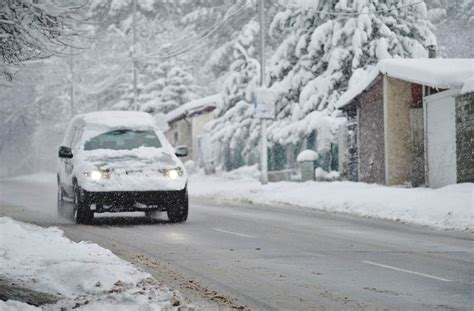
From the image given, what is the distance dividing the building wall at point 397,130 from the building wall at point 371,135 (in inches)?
23.5

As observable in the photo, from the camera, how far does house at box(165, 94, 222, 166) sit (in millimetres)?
55906

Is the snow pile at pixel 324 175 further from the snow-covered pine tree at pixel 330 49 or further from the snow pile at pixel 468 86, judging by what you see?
the snow pile at pixel 468 86

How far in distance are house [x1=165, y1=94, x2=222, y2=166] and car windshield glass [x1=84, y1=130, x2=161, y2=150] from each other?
35343 mm

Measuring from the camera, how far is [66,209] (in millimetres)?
18703

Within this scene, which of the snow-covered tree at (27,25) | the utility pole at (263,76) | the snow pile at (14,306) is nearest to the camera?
the snow pile at (14,306)

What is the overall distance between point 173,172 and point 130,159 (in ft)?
2.82

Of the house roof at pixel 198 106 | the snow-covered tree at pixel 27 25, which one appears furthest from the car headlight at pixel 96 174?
the house roof at pixel 198 106

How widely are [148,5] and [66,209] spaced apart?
154 ft

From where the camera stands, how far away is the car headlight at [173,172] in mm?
15891

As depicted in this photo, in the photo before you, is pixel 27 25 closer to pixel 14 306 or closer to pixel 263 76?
pixel 14 306

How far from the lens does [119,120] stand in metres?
17.7

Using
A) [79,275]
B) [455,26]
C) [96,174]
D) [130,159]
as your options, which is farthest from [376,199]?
[455,26]

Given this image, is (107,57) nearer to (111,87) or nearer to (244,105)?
(111,87)

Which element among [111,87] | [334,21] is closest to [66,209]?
[334,21]
